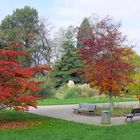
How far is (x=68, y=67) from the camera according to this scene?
162 ft

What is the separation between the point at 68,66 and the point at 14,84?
31311 millimetres

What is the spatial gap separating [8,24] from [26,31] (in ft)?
11.3

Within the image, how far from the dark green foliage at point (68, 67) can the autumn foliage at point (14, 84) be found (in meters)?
29.9

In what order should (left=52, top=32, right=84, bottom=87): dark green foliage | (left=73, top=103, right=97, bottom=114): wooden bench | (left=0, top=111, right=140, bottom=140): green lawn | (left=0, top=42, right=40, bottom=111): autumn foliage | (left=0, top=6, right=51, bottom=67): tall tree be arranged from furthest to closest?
(left=0, top=6, right=51, bottom=67): tall tree < (left=52, top=32, right=84, bottom=87): dark green foliage < (left=73, top=103, right=97, bottom=114): wooden bench < (left=0, top=42, right=40, bottom=111): autumn foliage < (left=0, top=111, right=140, bottom=140): green lawn

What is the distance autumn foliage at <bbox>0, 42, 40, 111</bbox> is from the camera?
1758 cm

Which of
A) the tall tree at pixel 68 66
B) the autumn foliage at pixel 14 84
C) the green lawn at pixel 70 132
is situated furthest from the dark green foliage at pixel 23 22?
the green lawn at pixel 70 132

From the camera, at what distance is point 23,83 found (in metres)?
18.1

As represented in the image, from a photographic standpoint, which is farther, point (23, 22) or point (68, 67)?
point (23, 22)

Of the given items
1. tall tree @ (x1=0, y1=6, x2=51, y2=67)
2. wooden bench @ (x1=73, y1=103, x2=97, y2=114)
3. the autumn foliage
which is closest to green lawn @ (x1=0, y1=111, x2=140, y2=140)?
the autumn foliage

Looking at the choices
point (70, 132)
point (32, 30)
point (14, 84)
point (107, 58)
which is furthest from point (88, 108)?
point (32, 30)

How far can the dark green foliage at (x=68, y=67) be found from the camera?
4884 centimetres

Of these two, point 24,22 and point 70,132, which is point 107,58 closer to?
point 70,132

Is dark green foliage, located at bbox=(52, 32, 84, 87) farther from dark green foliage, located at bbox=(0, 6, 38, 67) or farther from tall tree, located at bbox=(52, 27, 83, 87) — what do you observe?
dark green foliage, located at bbox=(0, 6, 38, 67)

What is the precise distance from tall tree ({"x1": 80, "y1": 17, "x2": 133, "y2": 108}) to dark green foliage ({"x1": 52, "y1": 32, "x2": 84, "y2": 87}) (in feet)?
82.2
